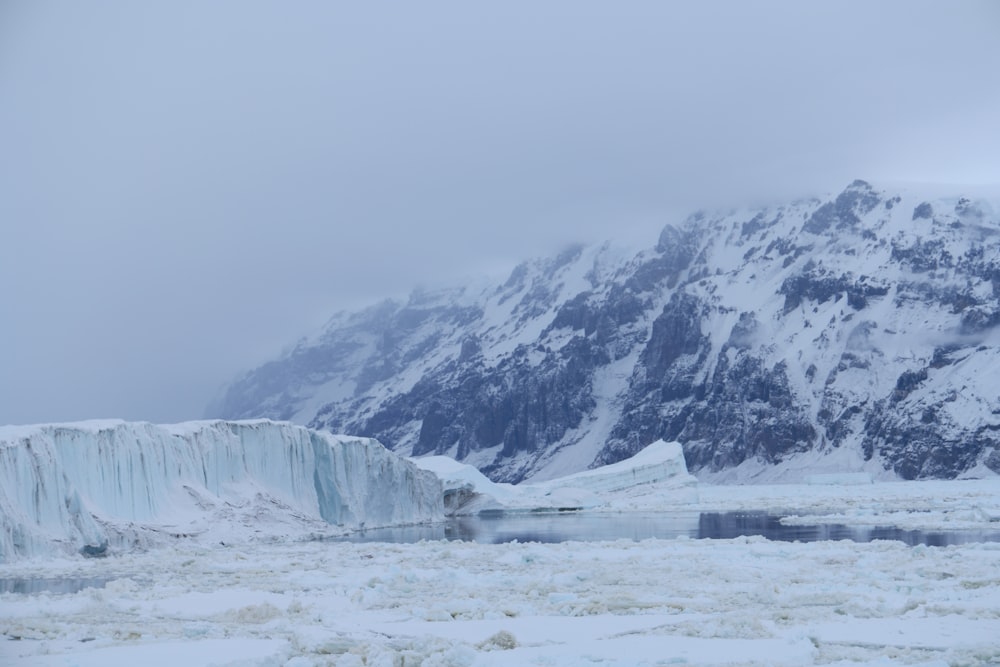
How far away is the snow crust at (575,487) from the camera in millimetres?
70644

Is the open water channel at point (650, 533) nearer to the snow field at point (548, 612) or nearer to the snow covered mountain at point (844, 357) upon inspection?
the snow field at point (548, 612)

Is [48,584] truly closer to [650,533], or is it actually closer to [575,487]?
[650,533]

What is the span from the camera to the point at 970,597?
16.8 m

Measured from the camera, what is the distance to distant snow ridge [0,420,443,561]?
3195 cm

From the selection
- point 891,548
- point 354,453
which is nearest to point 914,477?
point 354,453

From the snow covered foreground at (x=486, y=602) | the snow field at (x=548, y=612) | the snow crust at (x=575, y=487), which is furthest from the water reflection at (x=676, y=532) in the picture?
the snow crust at (x=575, y=487)

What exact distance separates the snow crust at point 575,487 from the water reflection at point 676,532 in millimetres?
15356

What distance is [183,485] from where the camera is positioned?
40188 mm

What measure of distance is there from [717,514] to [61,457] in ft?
116

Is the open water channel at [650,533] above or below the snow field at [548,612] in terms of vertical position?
below

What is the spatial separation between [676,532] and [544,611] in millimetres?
24343

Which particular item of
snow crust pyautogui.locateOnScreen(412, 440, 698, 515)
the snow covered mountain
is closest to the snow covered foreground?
snow crust pyautogui.locateOnScreen(412, 440, 698, 515)

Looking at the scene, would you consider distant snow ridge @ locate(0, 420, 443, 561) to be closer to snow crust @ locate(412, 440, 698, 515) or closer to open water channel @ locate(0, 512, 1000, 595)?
open water channel @ locate(0, 512, 1000, 595)

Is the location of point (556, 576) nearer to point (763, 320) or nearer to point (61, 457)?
point (61, 457)
